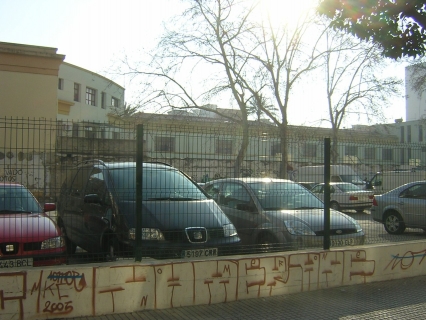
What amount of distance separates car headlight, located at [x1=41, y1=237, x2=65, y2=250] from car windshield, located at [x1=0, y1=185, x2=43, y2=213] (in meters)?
0.93

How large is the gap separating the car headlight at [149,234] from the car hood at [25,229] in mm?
1125

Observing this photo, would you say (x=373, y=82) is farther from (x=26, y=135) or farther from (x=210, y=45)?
(x=26, y=135)

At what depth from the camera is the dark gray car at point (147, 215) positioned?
6477mm

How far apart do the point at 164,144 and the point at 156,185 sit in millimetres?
598

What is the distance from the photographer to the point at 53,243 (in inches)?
255

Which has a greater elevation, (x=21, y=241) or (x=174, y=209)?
(x=174, y=209)

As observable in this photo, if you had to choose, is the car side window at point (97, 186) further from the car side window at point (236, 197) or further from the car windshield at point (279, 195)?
the car windshield at point (279, 195)

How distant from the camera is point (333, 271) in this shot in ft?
A: 23.4

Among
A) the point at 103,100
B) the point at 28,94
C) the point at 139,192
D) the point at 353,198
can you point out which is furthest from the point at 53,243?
the point at 103,100

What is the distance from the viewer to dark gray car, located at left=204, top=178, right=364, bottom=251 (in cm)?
763

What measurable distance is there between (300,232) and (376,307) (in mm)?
1865

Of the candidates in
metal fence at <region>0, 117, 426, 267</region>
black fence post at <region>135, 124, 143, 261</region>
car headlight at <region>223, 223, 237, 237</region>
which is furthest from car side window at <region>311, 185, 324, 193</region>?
black fence post at <region>135, 124, 143, 261</region>

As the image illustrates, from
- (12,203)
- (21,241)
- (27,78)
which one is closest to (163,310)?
(21,241)

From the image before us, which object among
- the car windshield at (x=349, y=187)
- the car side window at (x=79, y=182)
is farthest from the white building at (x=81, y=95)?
the car side window at (x=79, y=182)
